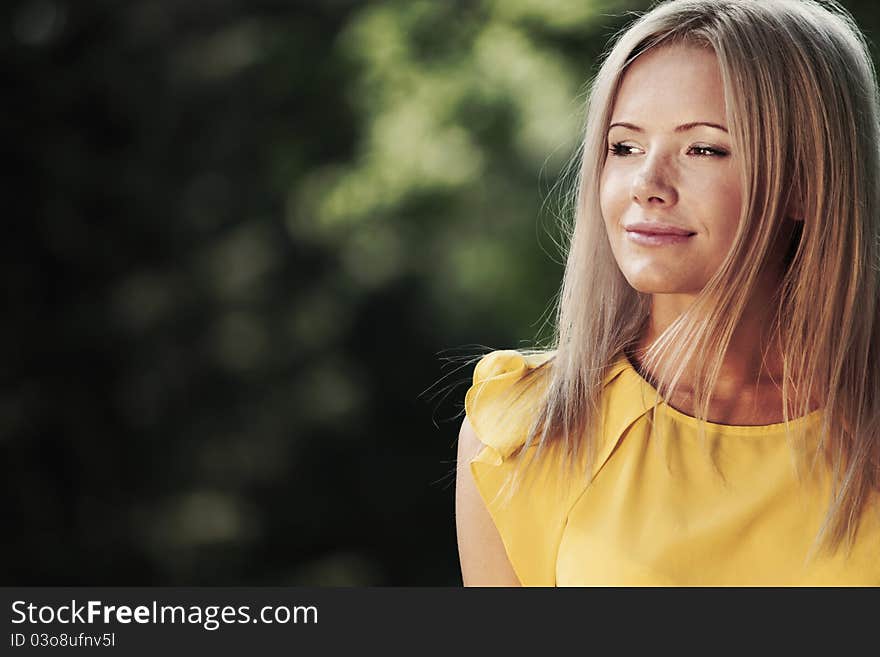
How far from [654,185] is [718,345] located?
0.20 meters

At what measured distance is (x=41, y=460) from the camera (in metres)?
4.53

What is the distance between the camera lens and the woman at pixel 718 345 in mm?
1209

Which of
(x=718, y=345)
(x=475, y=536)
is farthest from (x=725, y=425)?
(x=475, y=536)

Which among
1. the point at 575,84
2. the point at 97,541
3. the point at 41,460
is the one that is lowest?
the point at 97,541

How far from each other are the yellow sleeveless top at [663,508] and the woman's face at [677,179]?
0.16 metres

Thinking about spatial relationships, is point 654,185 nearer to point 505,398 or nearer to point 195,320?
point 505,398

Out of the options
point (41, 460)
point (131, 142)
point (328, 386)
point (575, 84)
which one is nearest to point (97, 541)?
point (41, 460)

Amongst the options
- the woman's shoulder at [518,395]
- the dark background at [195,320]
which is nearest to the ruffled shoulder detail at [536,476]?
the woman's shoulder at [518,395]

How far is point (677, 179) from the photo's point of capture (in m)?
1.22

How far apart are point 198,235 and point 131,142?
48cm

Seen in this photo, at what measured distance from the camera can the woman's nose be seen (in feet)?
4.00

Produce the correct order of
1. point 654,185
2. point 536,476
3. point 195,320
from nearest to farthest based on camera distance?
1. point 654,185
2. point 536,476
3. point 195,320

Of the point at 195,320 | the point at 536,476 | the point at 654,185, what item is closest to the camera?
the point at 654,185

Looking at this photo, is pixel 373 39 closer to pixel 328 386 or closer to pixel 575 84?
pixel 575 84
